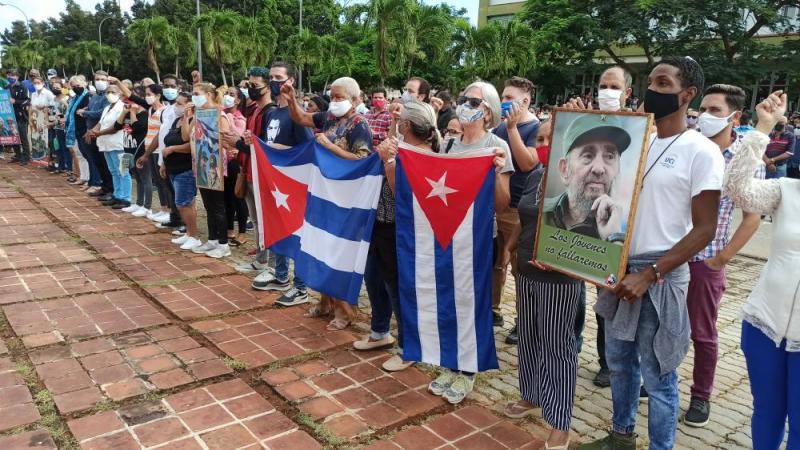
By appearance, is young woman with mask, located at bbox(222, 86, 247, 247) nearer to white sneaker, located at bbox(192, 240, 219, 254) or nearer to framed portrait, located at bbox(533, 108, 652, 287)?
white sneaker, located at bbox(192, 240, 219, 254)

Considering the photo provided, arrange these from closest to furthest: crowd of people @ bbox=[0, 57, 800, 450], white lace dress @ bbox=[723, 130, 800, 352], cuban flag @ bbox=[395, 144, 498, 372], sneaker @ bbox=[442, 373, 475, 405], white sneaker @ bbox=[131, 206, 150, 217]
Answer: white lace dress @ bbox=[723, 130, 800, 352]
crowd of people @ bbox=[0, 57, 800, 450]
cuban flag @ bbox=[395, 144, 498, 372]
sneaker @ bbox=[442, 373, 475, 405]
white sneaker @ bbox=[131, 206, 150, 217]

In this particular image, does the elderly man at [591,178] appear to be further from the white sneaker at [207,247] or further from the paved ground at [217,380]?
the white sneaker at [207,247]

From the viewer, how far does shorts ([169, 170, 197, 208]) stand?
678 cm

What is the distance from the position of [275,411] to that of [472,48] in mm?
31495

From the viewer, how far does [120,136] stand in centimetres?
873

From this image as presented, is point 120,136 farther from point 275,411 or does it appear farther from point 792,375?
point 792,375

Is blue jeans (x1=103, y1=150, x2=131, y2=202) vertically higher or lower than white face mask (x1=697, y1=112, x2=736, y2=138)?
lower

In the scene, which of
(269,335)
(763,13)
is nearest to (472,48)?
(763,13)

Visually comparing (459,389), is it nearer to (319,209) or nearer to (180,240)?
(319,209)

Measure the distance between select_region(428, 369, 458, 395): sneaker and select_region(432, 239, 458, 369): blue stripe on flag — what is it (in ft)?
0.48

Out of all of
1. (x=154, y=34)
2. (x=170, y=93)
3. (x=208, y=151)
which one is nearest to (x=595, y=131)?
(x=208, y=151)

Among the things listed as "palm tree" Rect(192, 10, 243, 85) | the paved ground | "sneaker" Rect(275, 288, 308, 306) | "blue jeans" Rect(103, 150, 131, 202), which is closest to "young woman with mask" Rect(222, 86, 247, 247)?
the paved ground

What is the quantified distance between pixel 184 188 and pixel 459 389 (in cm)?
457

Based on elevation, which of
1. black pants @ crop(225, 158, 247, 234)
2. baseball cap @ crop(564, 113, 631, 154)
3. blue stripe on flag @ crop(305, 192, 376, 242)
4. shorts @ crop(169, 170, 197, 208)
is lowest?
black pants @ crop(225, 158, 247, 234)
